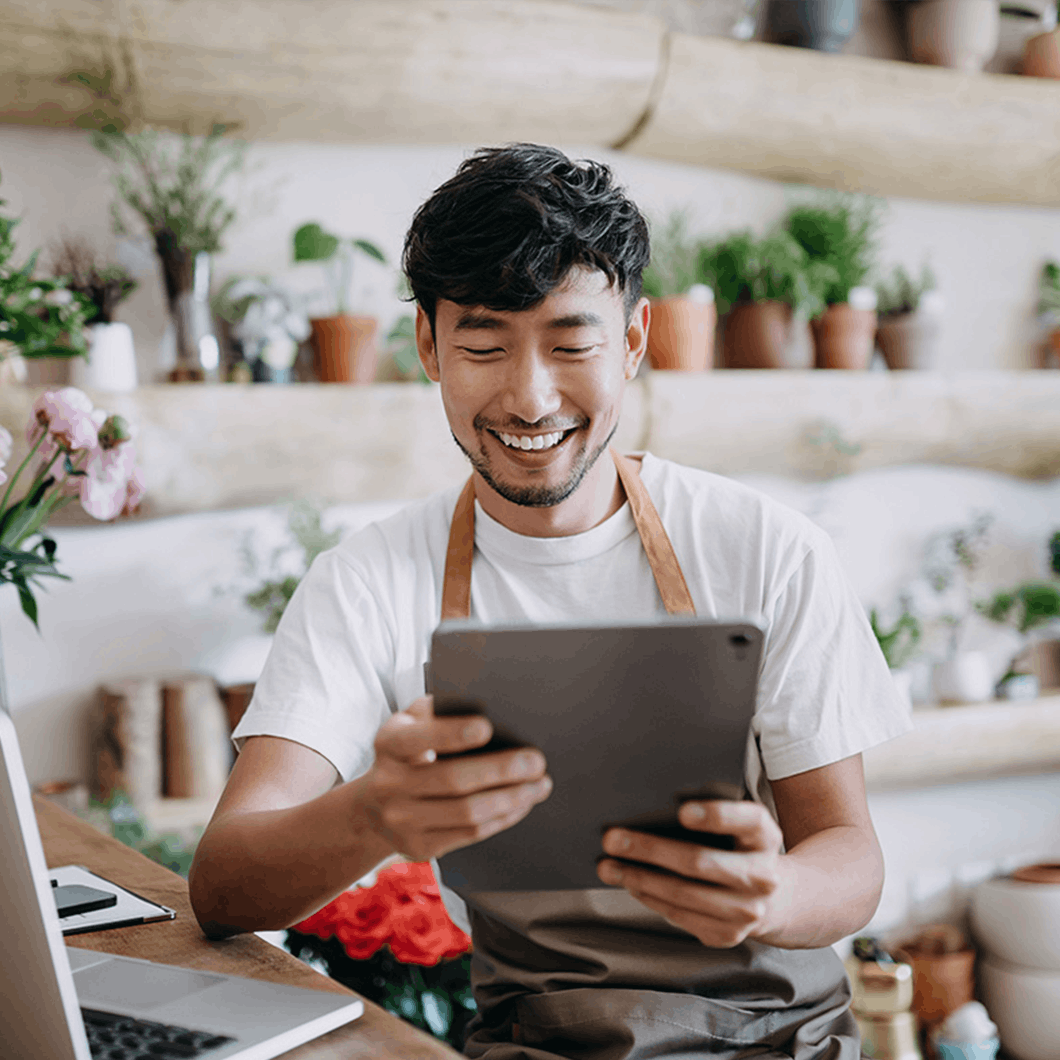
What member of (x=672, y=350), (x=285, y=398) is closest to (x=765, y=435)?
(x=672, y=350)

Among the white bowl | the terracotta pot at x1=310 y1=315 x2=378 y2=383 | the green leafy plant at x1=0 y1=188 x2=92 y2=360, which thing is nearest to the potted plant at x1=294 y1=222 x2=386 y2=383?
the terracotta pot at x1=310 y1=315 x2=378 y2=383

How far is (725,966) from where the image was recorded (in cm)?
124

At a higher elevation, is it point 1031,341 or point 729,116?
point 729,116

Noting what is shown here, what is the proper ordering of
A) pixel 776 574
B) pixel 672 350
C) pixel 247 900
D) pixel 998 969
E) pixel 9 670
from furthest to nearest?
pixel 998 969 < pixel 672 350 < pixel 9 670 < pixel 776 574 < pixel 247 900

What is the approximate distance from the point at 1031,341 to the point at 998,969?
1889 millimetres

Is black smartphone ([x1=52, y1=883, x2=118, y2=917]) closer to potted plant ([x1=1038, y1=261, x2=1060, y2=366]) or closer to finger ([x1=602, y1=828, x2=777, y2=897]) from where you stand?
finger ([x1=602, y1=828, x2=777, y2=897])

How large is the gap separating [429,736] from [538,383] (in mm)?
566

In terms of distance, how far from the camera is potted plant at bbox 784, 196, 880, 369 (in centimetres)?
301

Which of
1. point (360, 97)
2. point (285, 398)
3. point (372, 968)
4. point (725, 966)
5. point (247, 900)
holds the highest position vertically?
point (360, 97)

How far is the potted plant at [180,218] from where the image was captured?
92.4 inches

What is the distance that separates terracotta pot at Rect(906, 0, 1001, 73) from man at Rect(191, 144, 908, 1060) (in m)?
2.14

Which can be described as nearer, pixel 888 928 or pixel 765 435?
pixel 765 435

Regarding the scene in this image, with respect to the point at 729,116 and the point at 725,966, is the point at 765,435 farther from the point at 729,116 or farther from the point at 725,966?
the point at 725,966

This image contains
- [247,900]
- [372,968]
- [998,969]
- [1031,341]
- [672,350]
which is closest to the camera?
[247,900]
